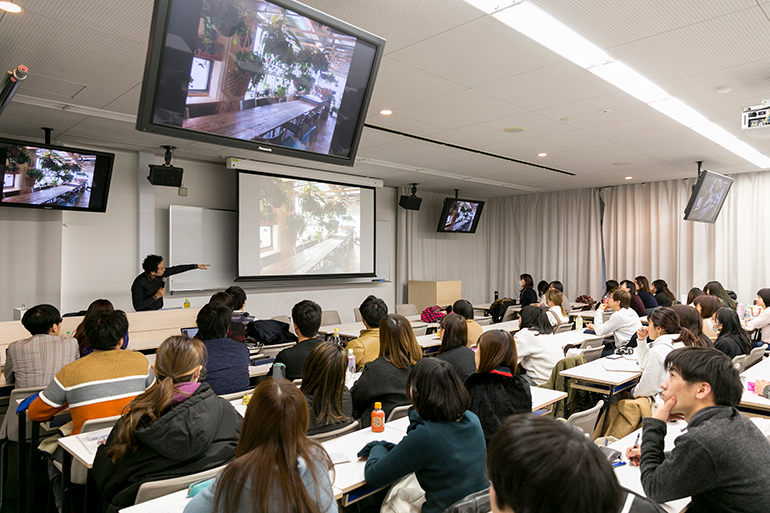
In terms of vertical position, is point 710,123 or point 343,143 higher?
point 710,123

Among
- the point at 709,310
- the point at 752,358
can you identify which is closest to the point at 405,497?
the point at 752,358

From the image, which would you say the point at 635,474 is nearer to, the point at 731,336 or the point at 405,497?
the point at 405,497

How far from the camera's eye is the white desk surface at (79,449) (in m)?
2.22

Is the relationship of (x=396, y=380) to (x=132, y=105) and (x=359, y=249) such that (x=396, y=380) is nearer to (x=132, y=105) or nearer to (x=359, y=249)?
(x=132, y=105)

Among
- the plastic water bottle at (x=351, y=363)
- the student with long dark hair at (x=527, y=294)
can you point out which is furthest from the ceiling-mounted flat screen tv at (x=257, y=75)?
the student with long dark hair at (x=527, y=294)

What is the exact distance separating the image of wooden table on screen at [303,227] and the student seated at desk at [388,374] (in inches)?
204

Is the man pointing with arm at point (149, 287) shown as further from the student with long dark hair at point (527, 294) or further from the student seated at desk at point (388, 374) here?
the student with long dark hair at point (527, 294)

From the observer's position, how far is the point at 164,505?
1809 millimetres

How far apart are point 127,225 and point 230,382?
185 inches

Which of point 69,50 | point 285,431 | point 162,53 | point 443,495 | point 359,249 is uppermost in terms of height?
point 69,50

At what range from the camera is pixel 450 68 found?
3.97m

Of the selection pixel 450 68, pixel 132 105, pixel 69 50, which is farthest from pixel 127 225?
pixel 450 68

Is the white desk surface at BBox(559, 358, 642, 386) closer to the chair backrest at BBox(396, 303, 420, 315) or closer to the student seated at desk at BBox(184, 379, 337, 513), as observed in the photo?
the student seated at desk at BBox(184, 379, 337, 513)

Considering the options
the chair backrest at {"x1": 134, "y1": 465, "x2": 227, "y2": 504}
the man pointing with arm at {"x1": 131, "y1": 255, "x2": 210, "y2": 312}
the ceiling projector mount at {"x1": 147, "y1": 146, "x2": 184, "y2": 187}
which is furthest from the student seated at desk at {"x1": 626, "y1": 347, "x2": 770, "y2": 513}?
the ceiling projector mount at {"x1": 147, "y1": 146, "x2": 184, "y2": 187}
